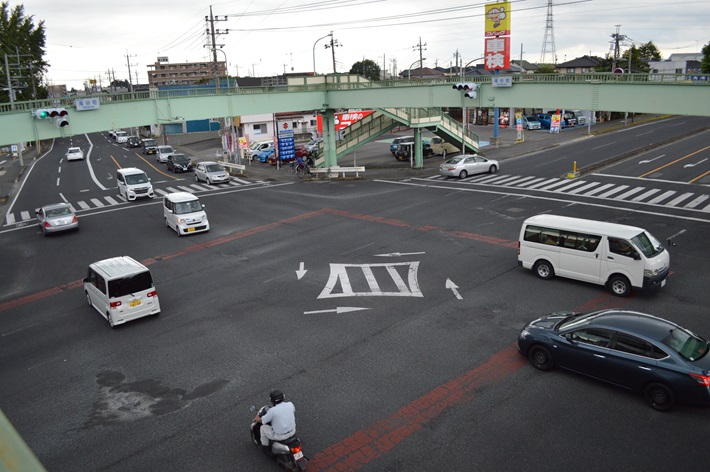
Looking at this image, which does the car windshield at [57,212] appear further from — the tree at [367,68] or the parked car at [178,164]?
the tree at [367,68]

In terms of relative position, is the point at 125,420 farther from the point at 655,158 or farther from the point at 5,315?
the point at 655,158

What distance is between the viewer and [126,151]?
78125mm

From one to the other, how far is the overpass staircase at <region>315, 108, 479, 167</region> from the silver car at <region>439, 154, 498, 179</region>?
564cm

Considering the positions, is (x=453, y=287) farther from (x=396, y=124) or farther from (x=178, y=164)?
(x=178, y=164)

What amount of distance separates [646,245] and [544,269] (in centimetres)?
333

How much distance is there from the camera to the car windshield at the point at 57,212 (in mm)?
28531

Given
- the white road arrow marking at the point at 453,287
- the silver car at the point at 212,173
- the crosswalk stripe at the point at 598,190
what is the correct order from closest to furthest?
1. the white road arrow marking at the point at 453,287
2. the crosswalk stripe at the point at 598,190
3. the silver car at the point at 212,173

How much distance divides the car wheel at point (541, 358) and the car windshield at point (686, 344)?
2491mm

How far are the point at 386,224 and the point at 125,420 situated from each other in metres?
17.7

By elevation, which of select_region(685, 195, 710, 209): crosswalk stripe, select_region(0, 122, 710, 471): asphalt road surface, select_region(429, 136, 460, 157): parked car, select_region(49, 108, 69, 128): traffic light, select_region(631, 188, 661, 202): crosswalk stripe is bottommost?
select_region(0, 122, 710, 471): asphalt road surface

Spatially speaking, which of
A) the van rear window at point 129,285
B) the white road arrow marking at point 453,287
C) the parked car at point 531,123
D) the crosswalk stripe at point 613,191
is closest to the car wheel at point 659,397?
the white road arrow marking at point 453,287

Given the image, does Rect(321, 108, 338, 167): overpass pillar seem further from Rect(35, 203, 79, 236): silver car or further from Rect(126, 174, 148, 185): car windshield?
Rect(35, 203, 79, 236): silver car

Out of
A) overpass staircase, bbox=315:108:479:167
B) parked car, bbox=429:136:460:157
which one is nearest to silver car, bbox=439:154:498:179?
overpass staircase, bbox=315:108:479:167

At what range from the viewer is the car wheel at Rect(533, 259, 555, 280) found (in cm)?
1828
